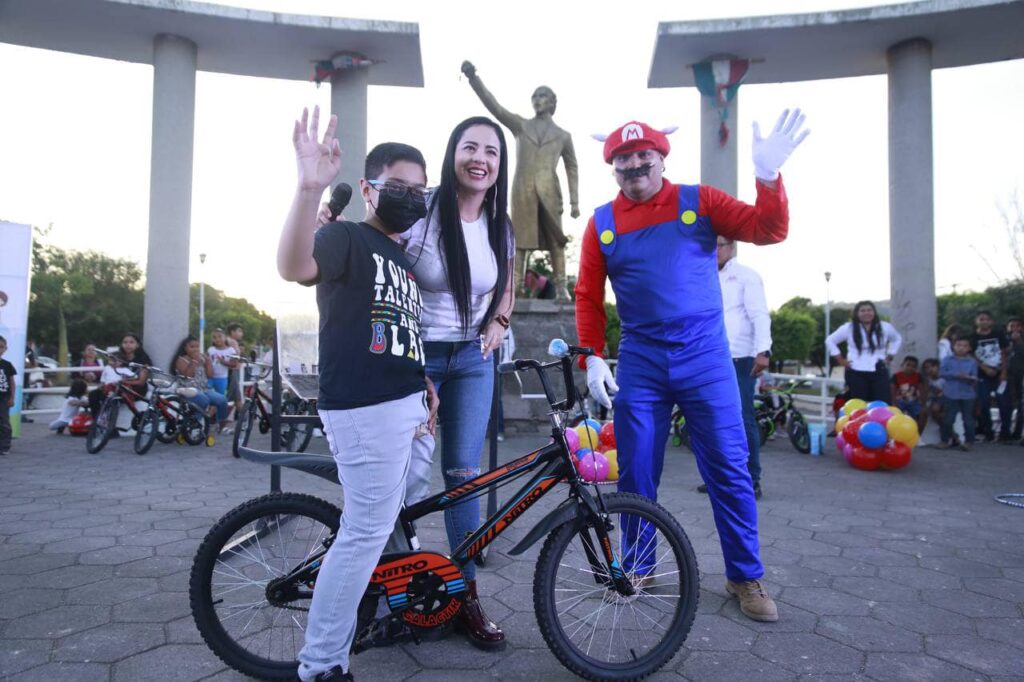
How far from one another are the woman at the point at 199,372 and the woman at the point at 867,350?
7.36m

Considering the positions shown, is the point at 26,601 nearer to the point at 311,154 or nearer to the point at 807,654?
the point at 311,154

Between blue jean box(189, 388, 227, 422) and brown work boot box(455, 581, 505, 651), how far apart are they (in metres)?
6.93

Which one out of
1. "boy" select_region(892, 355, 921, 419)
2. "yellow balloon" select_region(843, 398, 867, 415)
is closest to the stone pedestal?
"yellow balloon" select_region(843, 398, 867, 415)

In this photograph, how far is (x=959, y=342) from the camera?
8.95m

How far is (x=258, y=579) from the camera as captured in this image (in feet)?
7.82

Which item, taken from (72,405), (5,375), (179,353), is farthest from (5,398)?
(179,353)

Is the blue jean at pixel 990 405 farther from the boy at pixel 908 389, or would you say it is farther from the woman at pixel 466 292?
the woman at pixel 466 292

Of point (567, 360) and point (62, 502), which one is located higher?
point (567, 360)

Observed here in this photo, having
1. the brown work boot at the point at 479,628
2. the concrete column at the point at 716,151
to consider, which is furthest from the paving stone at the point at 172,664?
the concrete column at the point at 716,151

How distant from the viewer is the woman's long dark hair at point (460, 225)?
2590 mm

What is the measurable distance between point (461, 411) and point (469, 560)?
581 millimetres

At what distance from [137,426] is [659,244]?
273 inches

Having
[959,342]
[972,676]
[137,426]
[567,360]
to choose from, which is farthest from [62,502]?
[959,342]

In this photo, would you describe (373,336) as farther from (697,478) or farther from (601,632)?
(697,478)
